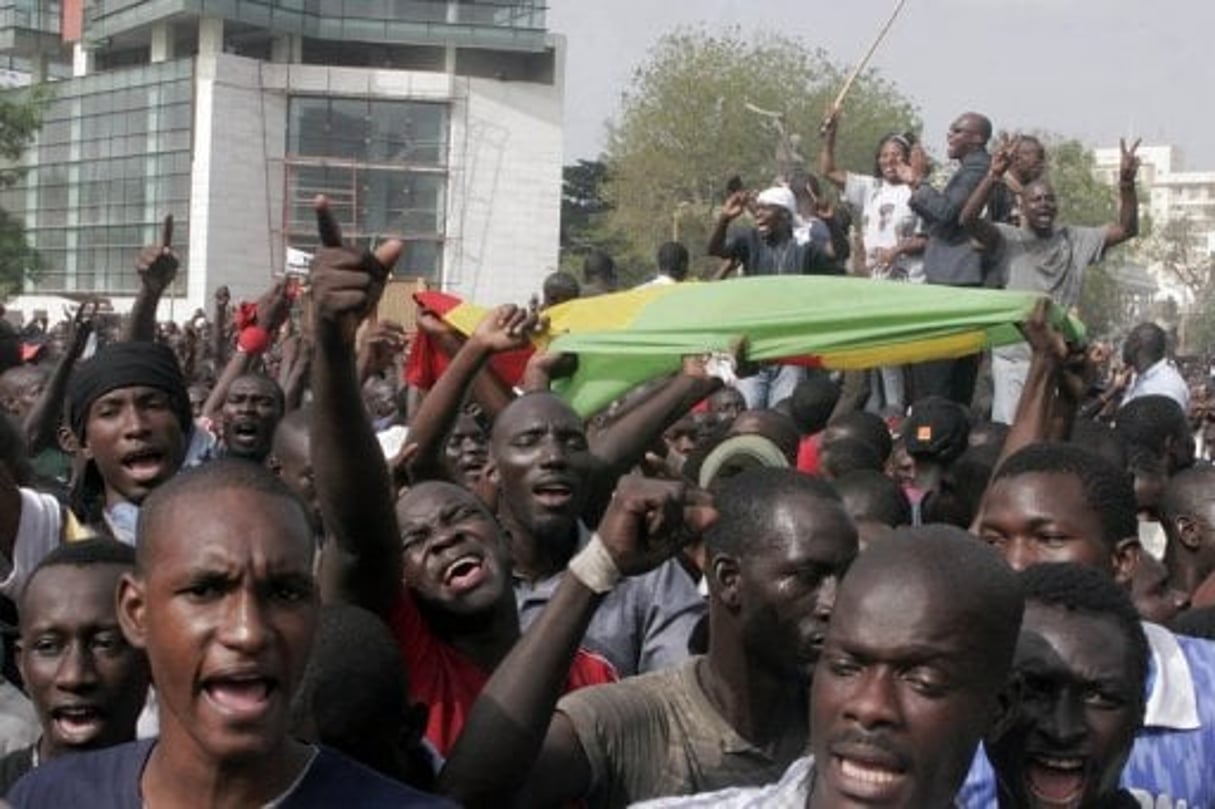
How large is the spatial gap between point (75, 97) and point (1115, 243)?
2274 inches

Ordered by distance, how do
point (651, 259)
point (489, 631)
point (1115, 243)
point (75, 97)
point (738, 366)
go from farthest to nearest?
point (75, 97) < point (651, 259) < point (1115, 243) < point (738, 366) < point (489, 631)

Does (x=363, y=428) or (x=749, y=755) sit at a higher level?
(x=363, y=428)

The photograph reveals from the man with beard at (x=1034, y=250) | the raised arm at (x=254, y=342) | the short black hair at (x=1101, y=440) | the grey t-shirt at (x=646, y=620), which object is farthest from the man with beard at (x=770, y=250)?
the grey t-shirt at (x=646, y=620)

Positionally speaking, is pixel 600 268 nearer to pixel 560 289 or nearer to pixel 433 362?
pixel 560 289

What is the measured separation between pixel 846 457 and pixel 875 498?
128cm

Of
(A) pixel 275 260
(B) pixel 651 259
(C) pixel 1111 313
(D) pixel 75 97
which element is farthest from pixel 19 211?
(C) pixel 1111 313

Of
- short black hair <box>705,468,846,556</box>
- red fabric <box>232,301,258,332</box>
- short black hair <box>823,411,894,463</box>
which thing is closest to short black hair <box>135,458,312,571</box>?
short black hair <box>705,468,846,556</box>

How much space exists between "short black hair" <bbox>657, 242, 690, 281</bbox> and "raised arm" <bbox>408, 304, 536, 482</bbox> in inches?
220

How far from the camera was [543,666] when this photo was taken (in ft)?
10.2

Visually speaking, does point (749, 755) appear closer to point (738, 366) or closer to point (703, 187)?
point (738, 366)

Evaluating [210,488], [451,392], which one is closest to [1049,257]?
[451,392]

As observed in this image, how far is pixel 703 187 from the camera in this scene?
195 feet

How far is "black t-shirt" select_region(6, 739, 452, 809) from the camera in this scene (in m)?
2.67

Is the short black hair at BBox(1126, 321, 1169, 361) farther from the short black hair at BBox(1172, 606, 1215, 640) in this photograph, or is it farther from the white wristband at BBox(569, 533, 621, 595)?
the white wristband at BBox(569, 533, 621, 595)
